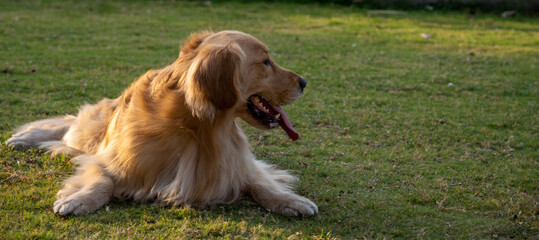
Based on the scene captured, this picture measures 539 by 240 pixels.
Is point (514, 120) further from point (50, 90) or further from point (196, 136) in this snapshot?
point (50, 90)

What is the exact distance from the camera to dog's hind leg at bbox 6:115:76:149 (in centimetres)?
588

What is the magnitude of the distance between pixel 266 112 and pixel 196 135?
63 centimetres

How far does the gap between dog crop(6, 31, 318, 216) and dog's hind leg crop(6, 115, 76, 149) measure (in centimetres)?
127

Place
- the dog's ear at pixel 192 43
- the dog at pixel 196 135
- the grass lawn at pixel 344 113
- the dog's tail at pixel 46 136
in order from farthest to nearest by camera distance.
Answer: the dog's tail at pixel 46 136 → the dog's ear at pixel 192 43 → the grass lawn at pixel 344 113 → the dog at pixel 196 135

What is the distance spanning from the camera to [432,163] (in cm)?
604

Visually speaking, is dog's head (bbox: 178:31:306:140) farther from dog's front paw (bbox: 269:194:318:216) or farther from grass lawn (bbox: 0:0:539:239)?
grass lawn (bbox: 0:0:539:239)

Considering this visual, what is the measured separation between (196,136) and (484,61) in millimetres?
7750

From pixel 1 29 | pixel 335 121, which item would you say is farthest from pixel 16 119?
pixel 1 29

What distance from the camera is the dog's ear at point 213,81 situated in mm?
4199

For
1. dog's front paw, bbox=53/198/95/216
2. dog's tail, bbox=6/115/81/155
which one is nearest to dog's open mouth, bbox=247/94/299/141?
dog's front paw, bbox=53/198/95/216

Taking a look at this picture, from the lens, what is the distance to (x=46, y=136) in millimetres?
6047

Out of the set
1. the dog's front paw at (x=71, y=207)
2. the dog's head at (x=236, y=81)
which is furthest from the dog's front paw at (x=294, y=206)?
the dog's front paw at (x=71, y=207)

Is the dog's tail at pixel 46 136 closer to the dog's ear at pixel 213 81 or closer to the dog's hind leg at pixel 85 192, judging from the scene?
the dog's hind leg at pixel 85 192

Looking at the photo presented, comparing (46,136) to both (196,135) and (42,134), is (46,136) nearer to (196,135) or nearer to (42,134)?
(42,134)
